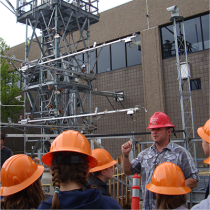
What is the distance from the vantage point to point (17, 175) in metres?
2.18

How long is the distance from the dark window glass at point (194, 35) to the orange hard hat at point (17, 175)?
14.6m

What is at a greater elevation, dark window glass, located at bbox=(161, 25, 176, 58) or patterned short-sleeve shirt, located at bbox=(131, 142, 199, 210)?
dark window glass, located at bbox=(161, 25, 176, 58)

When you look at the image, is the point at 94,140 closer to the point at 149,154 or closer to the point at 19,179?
the point at 149,154

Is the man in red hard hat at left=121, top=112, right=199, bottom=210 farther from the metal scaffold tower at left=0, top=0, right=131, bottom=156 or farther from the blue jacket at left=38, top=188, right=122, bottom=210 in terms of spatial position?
the metal scaffold tower at left=0, top=0, right=131, bottom=156

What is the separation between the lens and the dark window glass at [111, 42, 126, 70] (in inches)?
701

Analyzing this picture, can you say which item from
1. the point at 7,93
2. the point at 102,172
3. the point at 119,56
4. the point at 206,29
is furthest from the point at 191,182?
the point at 7,93

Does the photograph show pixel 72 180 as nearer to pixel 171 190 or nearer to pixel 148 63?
pixel 171 190

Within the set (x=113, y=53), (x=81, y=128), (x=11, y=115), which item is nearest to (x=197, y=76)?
(x=113, y=53)

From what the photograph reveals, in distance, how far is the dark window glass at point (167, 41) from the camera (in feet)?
51.5

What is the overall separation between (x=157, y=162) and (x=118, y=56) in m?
15.6

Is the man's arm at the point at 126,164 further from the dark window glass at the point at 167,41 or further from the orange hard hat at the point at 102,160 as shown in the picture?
the dark window glass at the point at 167,41

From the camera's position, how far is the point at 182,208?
211 cm

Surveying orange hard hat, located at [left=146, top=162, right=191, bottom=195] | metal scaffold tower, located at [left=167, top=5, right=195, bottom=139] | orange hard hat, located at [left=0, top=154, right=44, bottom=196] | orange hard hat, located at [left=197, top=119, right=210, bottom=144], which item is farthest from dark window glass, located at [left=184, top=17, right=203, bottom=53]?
orange hard hat, located at [left=0, top=154, right=44, bottom=196]

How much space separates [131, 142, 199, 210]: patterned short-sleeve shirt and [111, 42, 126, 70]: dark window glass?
48.6 feet
